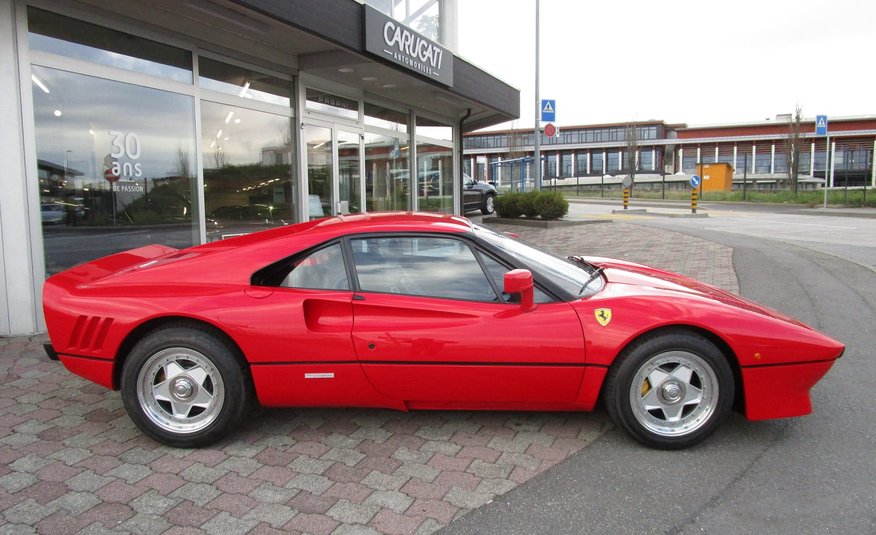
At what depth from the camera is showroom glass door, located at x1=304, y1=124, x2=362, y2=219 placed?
9.22 meters

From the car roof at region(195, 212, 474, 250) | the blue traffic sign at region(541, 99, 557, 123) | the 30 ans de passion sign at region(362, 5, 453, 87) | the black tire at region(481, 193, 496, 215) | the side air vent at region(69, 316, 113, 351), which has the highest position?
the blue traffic sign at region(541, 99, 557, 123)

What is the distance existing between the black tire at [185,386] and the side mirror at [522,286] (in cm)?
152

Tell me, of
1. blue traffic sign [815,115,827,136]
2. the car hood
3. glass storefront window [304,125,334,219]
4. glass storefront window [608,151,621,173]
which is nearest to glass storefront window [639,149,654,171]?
glass storefront window [608,151,621,173]

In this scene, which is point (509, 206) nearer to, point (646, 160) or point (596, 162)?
point (596, 162)

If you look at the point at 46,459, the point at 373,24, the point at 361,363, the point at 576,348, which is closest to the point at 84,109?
the point at 373,24

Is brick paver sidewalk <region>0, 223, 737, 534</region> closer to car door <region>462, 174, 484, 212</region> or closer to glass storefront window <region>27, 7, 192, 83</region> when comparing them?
glass storefront window <region>27, 7, 192, 83</region>

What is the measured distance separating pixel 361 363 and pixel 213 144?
5287 millimetres

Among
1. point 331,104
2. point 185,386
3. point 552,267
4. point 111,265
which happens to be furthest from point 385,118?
point 185,386

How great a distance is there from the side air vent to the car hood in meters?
2.93

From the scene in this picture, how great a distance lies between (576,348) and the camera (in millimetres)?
3141

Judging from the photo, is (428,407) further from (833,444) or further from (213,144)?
(213,144)

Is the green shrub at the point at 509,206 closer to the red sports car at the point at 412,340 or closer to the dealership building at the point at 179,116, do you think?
the dealership building at the point at 179,116

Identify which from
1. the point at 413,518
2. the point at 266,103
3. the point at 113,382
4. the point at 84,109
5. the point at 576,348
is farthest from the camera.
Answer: the point at 266,103

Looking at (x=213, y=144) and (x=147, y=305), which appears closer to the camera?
(x=147, y=305)
